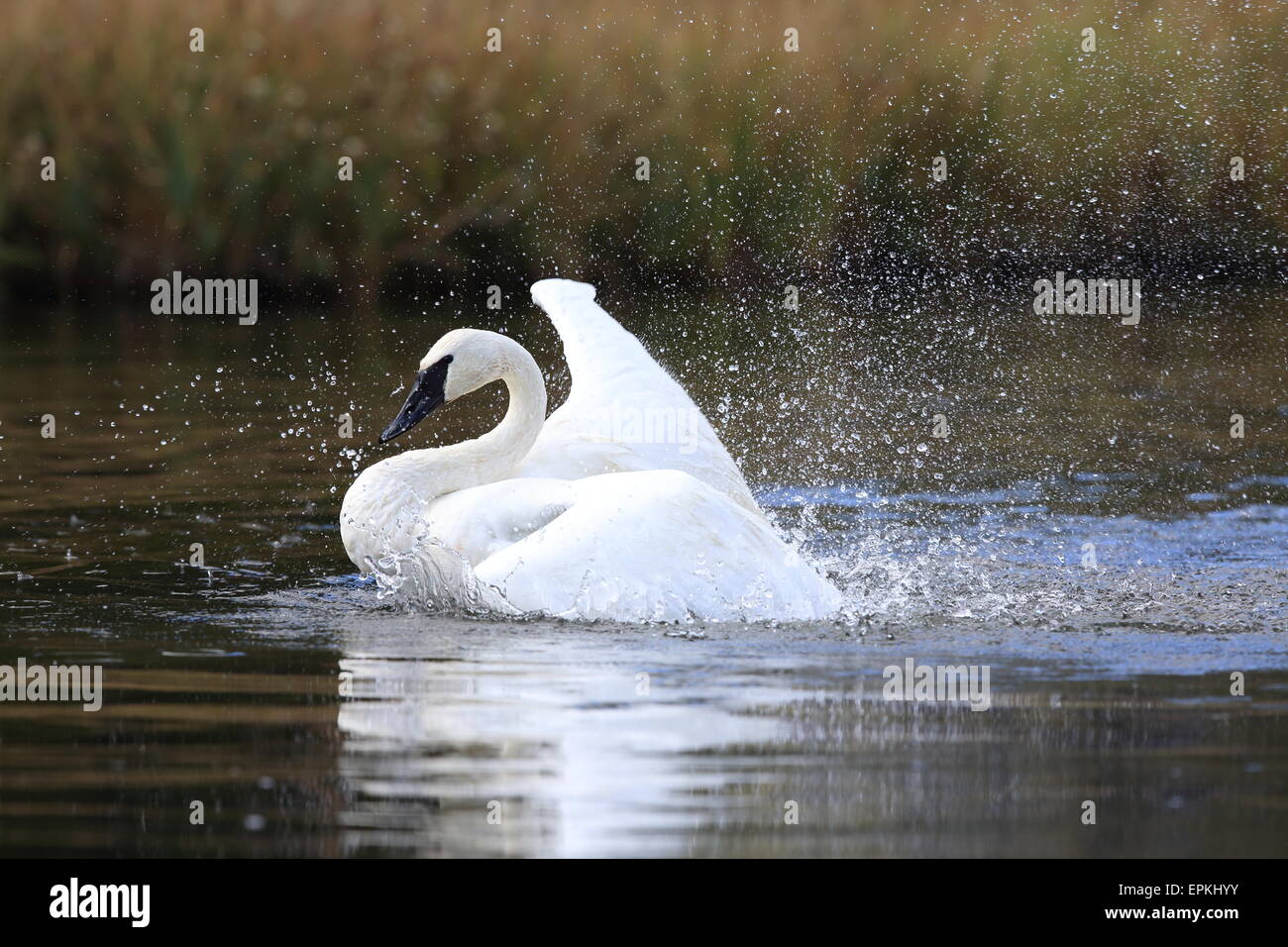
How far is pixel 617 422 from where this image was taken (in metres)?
8.77

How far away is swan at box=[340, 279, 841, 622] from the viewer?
23.8ft

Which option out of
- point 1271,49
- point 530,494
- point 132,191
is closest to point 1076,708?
point 530,494

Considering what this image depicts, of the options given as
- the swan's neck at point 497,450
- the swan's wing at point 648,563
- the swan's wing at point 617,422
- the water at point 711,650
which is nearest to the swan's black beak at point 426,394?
the swan's neck at point 497,450

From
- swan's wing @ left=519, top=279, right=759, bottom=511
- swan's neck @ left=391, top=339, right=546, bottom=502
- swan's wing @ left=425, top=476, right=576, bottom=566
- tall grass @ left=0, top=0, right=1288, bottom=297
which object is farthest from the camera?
tall grass @ left=0, top=0, right=1288, bottom=297

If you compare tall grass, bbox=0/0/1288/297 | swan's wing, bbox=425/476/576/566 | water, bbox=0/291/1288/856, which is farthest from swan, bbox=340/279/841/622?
tall grass, bbox=0/0/1288/297

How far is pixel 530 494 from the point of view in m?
7.78

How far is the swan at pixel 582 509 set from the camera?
7266 mm

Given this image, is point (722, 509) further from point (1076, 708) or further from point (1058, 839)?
point (1058, 839)

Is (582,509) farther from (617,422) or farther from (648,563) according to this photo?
(617,422)

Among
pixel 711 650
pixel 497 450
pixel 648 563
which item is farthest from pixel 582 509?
pixel 497 450

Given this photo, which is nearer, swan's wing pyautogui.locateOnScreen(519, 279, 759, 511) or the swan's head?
swan's wing pyautogui.locateOnScreen(519, 279, 759, 511)

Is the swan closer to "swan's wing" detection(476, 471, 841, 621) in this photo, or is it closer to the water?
"swan's wing" detection(476, 471, 841, 621)

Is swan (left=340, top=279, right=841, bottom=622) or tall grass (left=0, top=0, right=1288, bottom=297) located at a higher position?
tall grass (left=0, top=0, right=1288, bottom=297)

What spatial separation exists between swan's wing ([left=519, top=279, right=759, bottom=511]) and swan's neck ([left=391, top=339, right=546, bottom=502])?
0.09 m
